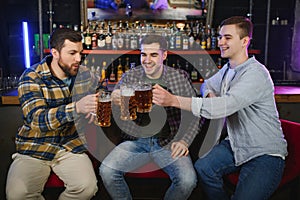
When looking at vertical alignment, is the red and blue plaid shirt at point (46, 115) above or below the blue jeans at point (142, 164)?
above

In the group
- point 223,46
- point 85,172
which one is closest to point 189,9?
point 223,46

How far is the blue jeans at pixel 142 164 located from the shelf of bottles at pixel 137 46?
79.1 inches

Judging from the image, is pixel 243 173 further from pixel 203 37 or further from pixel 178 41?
pixel 203 37

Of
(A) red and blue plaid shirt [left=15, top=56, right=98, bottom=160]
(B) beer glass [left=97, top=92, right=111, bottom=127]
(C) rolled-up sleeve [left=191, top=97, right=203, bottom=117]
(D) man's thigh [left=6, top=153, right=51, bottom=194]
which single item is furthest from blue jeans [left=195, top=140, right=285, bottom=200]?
(D) man's thigh [left=6, top=153, right=51, bottom=194]

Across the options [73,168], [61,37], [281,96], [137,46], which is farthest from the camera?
[137,46]

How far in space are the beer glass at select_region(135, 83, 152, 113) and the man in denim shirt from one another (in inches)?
1.5

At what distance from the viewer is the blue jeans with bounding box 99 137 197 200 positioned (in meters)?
2.17

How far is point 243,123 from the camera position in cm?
217

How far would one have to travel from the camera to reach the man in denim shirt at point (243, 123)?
79.0 inches

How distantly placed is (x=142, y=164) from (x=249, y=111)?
74 cm

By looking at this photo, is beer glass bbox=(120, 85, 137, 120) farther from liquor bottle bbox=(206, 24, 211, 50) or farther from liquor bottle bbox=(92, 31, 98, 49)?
liquor bottle bbox=(206, 24, 211, 50)

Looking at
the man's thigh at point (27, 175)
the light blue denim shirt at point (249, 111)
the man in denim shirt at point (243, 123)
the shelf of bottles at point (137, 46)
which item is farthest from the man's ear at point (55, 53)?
the shelf of bottles at point (137, 46)

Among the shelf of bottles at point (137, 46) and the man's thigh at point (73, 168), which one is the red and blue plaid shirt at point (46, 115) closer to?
the man's thigh at point (73, 168)

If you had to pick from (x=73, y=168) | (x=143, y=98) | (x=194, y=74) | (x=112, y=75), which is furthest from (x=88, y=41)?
(x=143, y=98)
